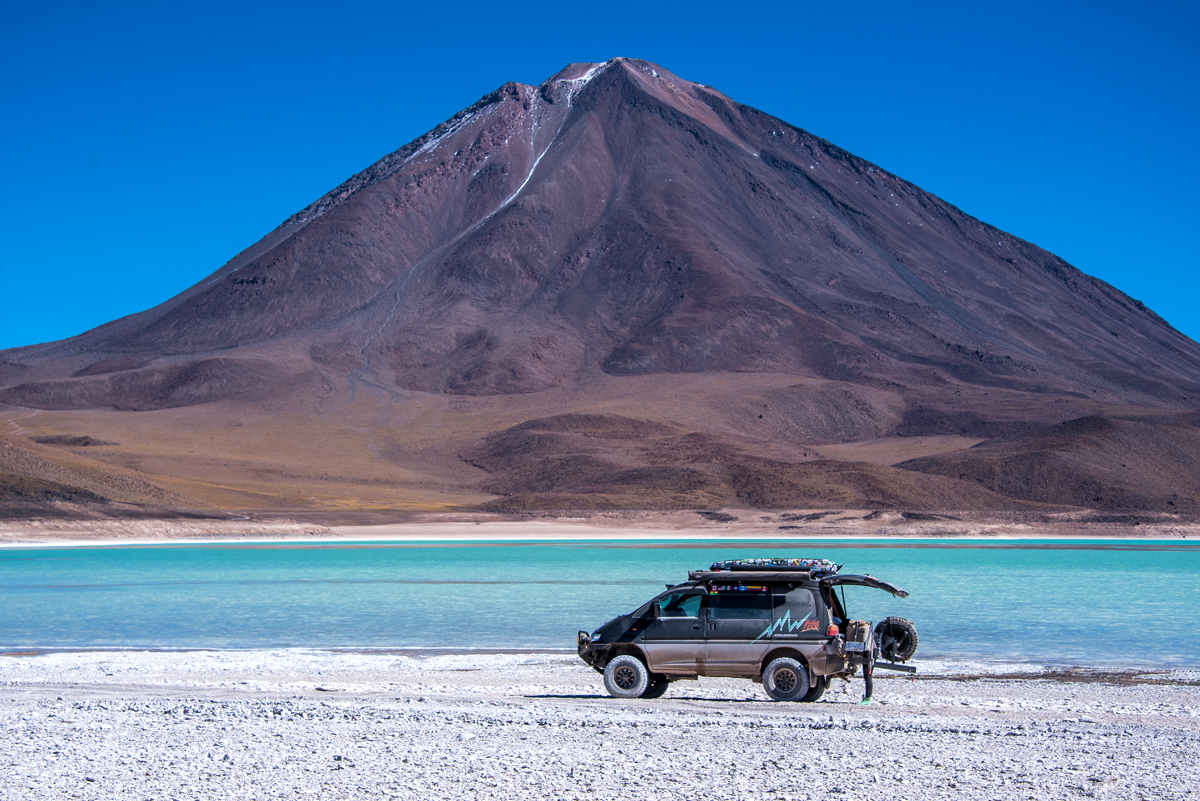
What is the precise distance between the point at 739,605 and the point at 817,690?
4.84 feet

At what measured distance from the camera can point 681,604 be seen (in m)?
15.1

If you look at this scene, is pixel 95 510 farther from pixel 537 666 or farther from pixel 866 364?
pixel 866 364

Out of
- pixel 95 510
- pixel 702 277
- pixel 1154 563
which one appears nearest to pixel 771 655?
pixel 1154 563

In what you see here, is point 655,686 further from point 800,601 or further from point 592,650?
point 800,601

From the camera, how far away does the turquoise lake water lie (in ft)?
77.7

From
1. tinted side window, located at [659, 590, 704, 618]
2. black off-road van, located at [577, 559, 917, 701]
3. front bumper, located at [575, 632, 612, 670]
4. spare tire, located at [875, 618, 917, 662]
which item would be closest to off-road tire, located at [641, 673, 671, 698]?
black off-road van, located at [577, 559, 917, 701]

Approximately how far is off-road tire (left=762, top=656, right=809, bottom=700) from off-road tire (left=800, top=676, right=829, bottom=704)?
7cm

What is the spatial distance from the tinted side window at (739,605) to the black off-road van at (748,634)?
0.04 ft

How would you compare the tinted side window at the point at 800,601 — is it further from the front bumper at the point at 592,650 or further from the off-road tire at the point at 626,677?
the front bumper at the point at 592,650

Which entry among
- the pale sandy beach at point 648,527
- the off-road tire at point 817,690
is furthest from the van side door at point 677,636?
the pale sandy beach at point 648,527

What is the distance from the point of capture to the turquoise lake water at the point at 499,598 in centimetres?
2369

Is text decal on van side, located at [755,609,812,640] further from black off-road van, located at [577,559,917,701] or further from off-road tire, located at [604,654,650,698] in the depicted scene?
off-road tire, located at [604,654,650,698]

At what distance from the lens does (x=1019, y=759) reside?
10992mm

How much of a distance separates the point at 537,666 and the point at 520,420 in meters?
127
